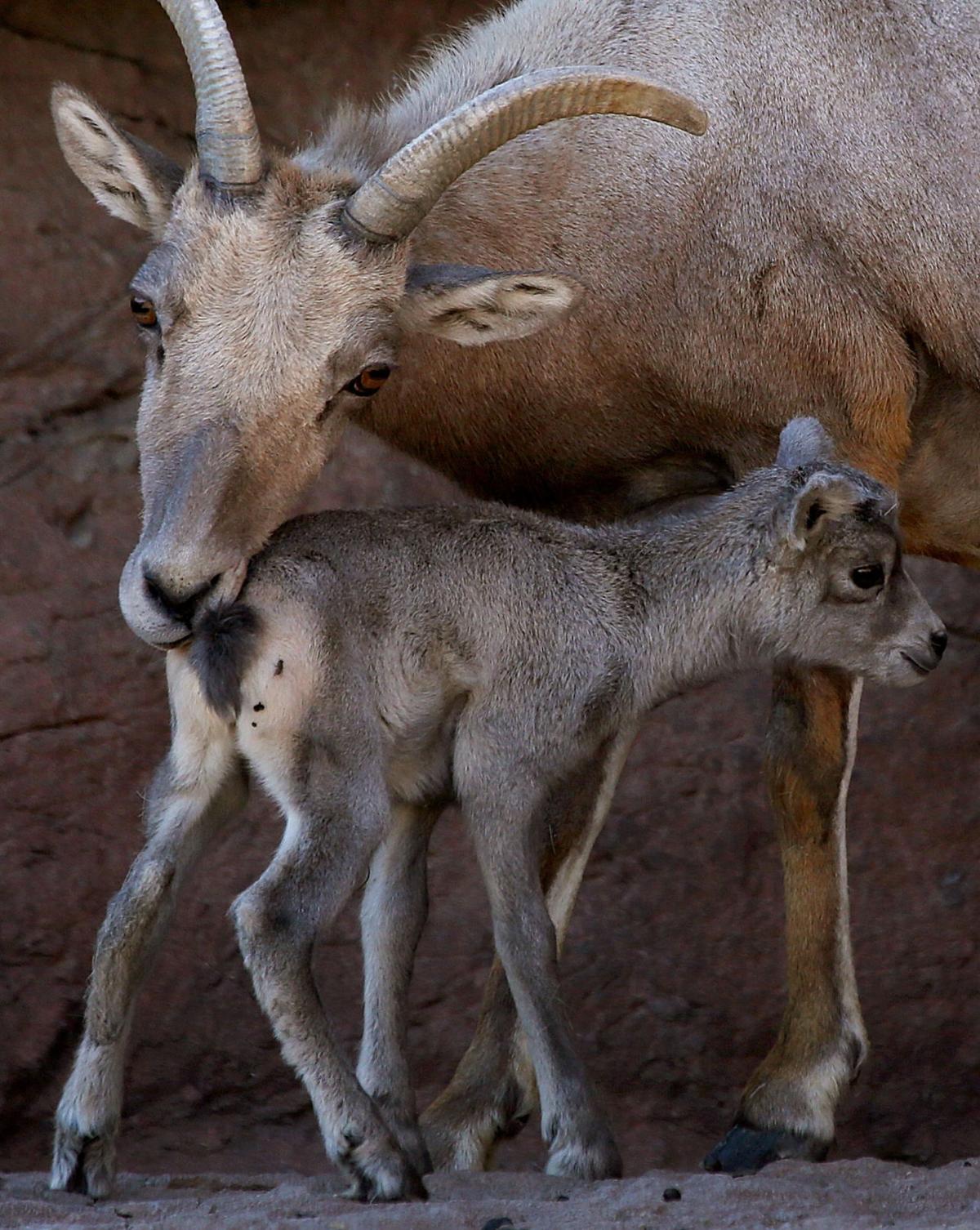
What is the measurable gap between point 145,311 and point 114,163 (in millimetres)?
822

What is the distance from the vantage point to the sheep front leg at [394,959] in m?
6.29

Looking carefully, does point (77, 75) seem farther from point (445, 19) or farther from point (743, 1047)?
point (743, 1047)

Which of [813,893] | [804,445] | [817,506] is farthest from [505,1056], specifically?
[804,445]

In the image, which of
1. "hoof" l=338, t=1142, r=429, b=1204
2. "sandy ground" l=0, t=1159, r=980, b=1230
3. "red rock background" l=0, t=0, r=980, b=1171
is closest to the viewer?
"sandy ground" l=0, t=1159, r=980, b=1230

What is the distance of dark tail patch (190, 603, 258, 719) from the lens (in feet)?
18.8

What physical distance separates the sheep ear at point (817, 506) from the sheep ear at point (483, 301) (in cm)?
96

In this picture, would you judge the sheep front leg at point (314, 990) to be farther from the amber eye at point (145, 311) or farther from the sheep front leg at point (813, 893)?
the sheep front leg at point (813, 893)

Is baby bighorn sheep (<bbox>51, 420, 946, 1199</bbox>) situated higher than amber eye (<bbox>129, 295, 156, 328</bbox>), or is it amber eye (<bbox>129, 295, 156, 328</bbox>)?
amber eye (<bbox>129, 295, 156, 328</bbox>)

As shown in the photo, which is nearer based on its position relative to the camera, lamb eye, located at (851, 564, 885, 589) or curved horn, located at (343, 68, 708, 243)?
curved horn, located at (343, 68, 708, 243)

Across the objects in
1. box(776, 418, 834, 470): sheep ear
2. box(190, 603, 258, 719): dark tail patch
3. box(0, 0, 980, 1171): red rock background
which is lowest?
box(0, 0, 980, 1171): red rock background

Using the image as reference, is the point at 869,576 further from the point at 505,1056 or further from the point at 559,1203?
the point at 559,1203

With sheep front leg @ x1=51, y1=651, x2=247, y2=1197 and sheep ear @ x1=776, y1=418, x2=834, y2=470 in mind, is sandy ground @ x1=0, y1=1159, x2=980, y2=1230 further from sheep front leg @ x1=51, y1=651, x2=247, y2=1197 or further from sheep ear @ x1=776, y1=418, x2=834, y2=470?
sheep ear @ x1=776, y1=418, x2=834, y2=470

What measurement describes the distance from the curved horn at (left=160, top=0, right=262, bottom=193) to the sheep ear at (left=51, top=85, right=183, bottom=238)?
405mm

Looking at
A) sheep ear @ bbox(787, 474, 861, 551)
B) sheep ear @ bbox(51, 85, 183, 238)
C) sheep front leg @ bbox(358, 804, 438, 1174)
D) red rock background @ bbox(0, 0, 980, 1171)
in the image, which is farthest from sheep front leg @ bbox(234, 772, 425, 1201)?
red rock background @ bbox(0, 0, 980, 1171)
